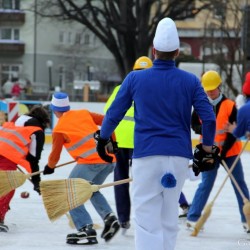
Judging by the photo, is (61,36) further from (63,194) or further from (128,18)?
(63,194)

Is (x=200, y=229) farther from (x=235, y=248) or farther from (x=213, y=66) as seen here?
(x=213, y=66)

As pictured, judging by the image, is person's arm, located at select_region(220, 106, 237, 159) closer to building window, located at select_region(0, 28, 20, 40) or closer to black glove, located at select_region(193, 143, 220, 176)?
black glove, located at select_region(193, 143, 220, 176)

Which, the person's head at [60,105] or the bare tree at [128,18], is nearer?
the person's head at [60,105]

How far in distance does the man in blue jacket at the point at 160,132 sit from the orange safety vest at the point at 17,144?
272 cm

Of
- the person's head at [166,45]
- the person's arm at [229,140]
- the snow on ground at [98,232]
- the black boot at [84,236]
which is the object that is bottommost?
the snow on ground at [98,232]

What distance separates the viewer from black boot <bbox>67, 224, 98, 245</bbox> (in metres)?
7.47

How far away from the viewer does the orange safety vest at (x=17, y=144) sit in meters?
8.01

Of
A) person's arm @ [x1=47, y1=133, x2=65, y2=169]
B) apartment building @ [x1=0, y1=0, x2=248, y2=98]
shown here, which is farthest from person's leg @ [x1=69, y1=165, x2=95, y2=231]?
apartment building @ [x1=0, y1=0, x2=248, y2=98]

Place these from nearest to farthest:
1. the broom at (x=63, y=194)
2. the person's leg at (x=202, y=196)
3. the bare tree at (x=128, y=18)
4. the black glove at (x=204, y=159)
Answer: the black glove at (x=204, y=159), the broom at (x=63, y=194), the person's leg at (x=202, y=196), the bare tree at (x=128, y=18)

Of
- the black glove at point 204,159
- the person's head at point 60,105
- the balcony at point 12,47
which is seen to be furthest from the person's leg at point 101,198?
the balcony at point 12,47

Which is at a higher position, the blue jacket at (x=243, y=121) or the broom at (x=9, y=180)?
the blue jacket at (x=243, y=121)

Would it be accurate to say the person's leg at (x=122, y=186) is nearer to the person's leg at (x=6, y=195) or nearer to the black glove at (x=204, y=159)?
the person's leg at (x=6, y=195)

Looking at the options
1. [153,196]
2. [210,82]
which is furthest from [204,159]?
[210,82]

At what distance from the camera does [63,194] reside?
6527 mm
